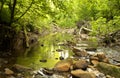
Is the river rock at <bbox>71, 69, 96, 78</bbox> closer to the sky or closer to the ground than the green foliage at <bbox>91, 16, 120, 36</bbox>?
closer to the ground

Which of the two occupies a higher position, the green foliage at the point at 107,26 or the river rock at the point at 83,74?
the green foliage at the point at 107,26

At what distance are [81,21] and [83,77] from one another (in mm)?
55194

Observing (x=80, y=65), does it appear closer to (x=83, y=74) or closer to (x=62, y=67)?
(x=62, y=67)

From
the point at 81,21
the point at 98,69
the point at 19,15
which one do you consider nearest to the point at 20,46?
the point at 19,15

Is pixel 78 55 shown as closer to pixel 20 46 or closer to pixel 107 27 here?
pixel 20 46

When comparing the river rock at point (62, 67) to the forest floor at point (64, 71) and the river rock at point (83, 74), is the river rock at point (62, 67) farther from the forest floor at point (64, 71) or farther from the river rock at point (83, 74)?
the river rock at point (83, 74)

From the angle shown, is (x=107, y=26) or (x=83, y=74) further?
(x=107, y=26)

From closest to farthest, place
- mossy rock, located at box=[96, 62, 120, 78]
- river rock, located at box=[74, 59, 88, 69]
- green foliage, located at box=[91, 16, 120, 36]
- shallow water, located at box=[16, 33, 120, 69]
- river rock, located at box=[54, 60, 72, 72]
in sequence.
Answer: mossy rock, located at box=[96, 62, 120, 78] < river rock, located at box=[54, 60, 72, 72] < river rock, located at box=[74, 59, 88, 69] < shallow water, located at box=[16, 33, 120, 69] < green foliage, located at box=[91, 16, 120, 36]

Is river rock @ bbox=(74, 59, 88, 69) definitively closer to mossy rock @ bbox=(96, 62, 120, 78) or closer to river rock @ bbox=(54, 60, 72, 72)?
river rock @ bbox=(54, 60, 72, 72)

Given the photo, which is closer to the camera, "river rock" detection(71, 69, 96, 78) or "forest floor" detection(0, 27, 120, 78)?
"river rock" detection(71, 69, 96, 78)

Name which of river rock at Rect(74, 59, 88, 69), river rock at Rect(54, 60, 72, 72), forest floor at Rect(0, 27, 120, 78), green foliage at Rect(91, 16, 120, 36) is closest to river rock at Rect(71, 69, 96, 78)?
forest floor at Rect(0, 27, 120, 78)

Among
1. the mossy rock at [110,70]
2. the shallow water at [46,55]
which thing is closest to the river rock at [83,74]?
the mossy rock at [110,70]

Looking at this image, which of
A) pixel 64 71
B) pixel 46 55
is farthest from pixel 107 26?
pixel 64 71

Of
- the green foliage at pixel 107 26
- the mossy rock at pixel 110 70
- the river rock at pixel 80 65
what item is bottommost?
the mossy rock at pixel 110 70
